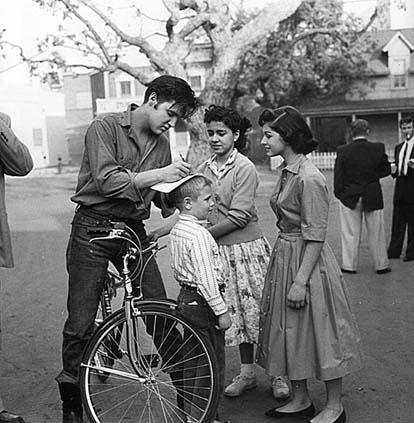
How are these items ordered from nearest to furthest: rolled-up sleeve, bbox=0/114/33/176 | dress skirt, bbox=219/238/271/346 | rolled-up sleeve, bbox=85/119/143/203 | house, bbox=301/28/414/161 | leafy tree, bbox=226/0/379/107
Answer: rolled-up sleeve, bbox=85/119/143/203 < rolled-up sleeve, bbox=0/114/33/176 < dress skirt, bbox=219/238/271/346 < leafy tree, bbox=226/0/379/107 < house, bbox=301/28/414/161

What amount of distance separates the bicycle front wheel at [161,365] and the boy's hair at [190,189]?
0.63 meters

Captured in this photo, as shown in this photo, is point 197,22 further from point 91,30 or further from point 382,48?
point 382,48

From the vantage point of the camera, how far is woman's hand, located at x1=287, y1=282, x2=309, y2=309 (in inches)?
176

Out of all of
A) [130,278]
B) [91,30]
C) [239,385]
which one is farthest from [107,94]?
[130,278]

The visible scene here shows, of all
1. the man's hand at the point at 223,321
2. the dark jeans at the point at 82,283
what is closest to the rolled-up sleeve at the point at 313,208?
the man's hand at the point at 223,321

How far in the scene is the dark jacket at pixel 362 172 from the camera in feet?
32.0

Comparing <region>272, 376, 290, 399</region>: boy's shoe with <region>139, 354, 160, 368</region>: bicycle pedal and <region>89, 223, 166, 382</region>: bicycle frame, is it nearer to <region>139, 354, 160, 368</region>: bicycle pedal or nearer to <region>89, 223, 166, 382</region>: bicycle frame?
<region>139, 354, 160, 368</region>: bicycle pedal

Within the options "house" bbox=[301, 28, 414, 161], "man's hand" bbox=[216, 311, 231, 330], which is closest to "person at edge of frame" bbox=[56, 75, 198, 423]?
"man's hand" bbox=[216, 311, 231, 330]

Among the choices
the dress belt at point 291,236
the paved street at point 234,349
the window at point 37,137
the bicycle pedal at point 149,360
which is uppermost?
the dress belt at point 291,236

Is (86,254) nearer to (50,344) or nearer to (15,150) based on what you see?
(15,150)

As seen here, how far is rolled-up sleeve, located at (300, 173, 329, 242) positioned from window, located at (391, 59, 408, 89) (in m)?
38.2

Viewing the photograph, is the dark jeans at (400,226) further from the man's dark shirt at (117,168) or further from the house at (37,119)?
the house at (37,119)

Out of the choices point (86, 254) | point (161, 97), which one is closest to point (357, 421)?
point (86, 254)

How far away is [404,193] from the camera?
35.4 ft
